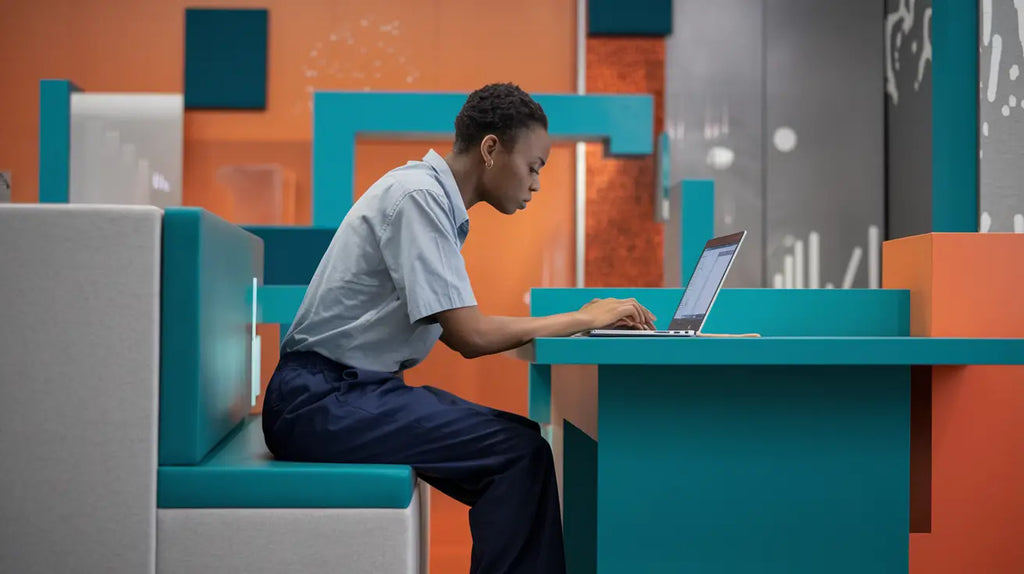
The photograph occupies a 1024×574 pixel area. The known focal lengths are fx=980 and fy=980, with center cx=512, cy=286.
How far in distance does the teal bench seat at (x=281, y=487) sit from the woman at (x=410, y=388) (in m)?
0.09

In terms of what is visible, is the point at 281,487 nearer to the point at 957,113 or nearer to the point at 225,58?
the point at 957,113

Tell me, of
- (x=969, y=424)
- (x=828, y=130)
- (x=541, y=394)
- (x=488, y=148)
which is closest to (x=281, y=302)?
(x=541, y=394)

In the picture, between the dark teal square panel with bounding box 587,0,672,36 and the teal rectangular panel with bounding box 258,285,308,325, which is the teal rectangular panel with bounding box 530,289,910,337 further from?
the dark teal square panel with bounding box 587,0,672,36

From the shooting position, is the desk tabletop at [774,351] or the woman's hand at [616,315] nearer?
the desk tabletop at [774,351]

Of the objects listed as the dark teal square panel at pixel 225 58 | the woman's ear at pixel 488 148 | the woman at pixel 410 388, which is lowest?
the woman at pixel 410 388

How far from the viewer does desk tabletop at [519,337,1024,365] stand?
4.69 ft

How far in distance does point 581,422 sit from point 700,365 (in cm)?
43

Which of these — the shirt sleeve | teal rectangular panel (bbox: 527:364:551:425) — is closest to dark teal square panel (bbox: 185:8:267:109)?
teal rectangular panel (bbox: 527:364:551:425)

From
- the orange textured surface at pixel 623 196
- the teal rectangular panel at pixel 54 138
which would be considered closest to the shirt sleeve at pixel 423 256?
the teal rectangular panel at pixel 54 138

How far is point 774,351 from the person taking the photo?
56.4 inches

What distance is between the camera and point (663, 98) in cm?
481

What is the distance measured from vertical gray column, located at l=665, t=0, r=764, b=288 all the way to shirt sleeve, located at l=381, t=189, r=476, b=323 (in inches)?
134

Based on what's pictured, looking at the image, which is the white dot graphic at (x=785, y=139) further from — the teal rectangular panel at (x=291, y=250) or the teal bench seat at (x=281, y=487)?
the teal bench seat at (x=281, y=487)

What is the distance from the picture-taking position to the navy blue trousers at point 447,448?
1.54 meters
